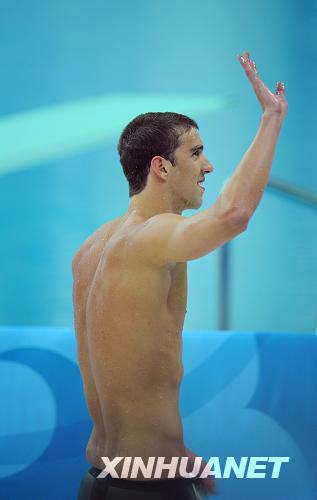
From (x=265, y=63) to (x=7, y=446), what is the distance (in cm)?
162

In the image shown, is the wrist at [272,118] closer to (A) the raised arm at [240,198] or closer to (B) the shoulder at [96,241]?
(A) the raised arm at [240,198]

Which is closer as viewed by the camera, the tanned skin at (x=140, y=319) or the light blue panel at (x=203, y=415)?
the tanned skin at (x=140, y=319)

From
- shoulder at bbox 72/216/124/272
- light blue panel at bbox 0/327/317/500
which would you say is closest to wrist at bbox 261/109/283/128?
shoulder at bbox 72/216/124/272

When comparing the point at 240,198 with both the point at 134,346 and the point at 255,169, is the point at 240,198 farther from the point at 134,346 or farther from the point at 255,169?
the point at 134,346

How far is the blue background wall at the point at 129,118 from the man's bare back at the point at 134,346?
148 centimetres

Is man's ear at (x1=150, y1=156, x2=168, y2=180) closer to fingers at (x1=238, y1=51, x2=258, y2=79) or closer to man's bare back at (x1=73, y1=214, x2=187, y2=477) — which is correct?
man's bare back at (x1=73, y1=214, x2=187, y2=477)

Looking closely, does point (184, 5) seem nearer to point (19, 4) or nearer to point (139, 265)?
point (19, 4)

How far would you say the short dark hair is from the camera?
143cm

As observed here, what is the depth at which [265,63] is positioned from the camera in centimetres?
294

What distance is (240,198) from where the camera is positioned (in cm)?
116

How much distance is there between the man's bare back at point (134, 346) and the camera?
1.35 m

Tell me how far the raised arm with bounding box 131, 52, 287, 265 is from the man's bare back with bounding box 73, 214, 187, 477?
0.13m

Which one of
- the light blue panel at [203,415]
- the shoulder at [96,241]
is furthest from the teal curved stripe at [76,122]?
the shoulder at [96,241]

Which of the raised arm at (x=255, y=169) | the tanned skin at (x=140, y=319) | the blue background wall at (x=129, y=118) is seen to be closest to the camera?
the raised arm at (x=255, y=169)
